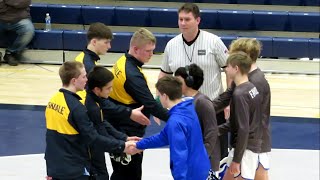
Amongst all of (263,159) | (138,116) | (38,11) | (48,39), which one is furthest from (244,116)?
(38,11)

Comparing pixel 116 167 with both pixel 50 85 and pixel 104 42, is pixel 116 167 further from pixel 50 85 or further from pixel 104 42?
pixel 50 85

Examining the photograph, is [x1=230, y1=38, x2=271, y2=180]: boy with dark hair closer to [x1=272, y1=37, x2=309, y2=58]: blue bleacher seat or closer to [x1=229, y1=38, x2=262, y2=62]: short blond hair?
[x1=229, y1=38, x2=262, y2=62]: short blond hair

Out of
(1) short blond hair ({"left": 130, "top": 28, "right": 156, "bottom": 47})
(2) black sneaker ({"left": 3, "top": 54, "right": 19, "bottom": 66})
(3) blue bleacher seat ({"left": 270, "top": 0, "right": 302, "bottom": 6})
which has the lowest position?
(2) black sneaker ({"left": 3, "top": 54, "right": 19, "bottom": 66})

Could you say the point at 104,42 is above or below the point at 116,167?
above

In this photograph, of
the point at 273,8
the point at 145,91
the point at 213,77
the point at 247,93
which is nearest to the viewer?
the point at 247,93

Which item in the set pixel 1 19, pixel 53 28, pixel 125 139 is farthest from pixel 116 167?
pixel 53 28

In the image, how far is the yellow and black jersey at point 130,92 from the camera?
5363mm

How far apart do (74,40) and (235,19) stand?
9.65ft

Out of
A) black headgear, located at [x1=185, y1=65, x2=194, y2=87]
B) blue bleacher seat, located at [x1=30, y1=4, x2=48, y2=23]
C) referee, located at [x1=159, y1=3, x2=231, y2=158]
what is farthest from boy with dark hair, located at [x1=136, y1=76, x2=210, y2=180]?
blue bleacher seat, located at [x1=30, y1=4, x2=48, y2=23]

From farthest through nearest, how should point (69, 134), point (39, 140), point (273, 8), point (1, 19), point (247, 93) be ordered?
point (273, 8) → point (1, 19) → point (39, 140) → point (247, 93) → point (69, 134)

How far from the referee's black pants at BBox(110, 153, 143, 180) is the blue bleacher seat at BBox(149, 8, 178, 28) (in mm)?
7647

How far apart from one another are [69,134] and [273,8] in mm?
9308

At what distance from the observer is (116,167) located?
5.62 m

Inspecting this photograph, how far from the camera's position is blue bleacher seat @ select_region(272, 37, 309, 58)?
11883 millimetres
